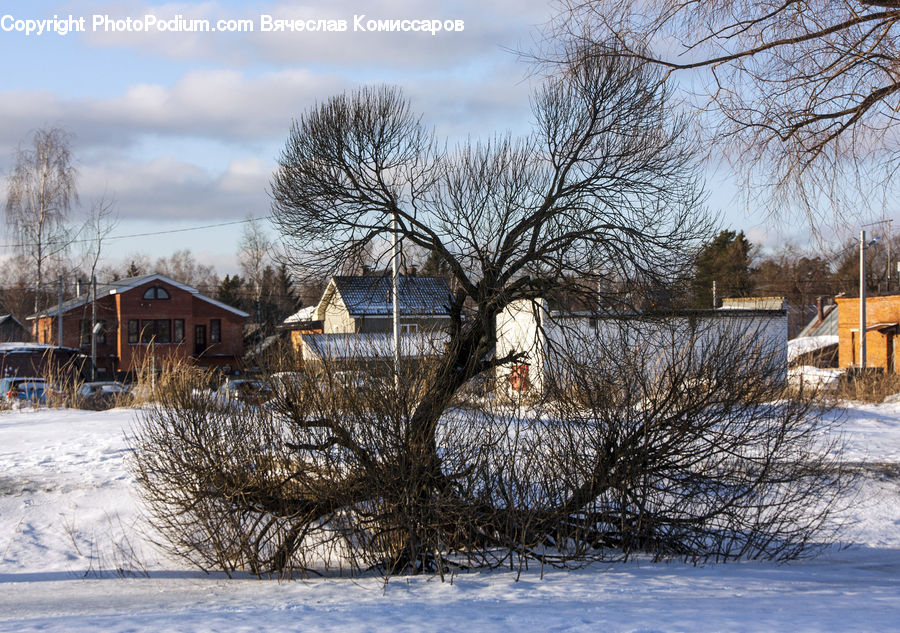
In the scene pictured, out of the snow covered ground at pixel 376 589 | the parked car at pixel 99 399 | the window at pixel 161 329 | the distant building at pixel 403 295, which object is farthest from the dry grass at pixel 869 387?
the window at pixel 161 329

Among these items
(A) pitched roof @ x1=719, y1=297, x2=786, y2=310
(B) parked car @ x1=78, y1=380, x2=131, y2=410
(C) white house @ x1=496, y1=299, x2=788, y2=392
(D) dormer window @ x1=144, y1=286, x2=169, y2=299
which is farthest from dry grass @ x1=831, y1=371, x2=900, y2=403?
(D) dormer window @ x1=144, y1=286, x2=169, y2=299

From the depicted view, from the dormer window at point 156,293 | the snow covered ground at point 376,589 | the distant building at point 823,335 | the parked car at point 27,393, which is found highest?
the dormer window at point 156,293

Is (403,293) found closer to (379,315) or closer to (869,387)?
(379,315)

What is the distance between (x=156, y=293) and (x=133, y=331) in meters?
2.44

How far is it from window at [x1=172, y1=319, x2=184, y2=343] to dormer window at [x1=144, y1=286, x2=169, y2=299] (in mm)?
1538

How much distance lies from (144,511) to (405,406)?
5332mm

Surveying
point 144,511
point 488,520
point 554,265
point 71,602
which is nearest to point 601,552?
point 488,520

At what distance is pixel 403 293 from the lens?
10320 mm

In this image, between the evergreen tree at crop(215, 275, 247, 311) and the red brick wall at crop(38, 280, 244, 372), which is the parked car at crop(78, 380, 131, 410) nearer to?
the red brick wall at crop(38, 280, 244, 372)

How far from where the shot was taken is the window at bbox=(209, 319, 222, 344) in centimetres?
4843

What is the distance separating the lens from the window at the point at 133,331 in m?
44.4

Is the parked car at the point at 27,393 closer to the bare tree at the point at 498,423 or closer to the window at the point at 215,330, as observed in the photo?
the bare tree at the point at 498,423

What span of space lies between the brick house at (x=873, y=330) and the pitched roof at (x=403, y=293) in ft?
110

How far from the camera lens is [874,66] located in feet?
21.2
